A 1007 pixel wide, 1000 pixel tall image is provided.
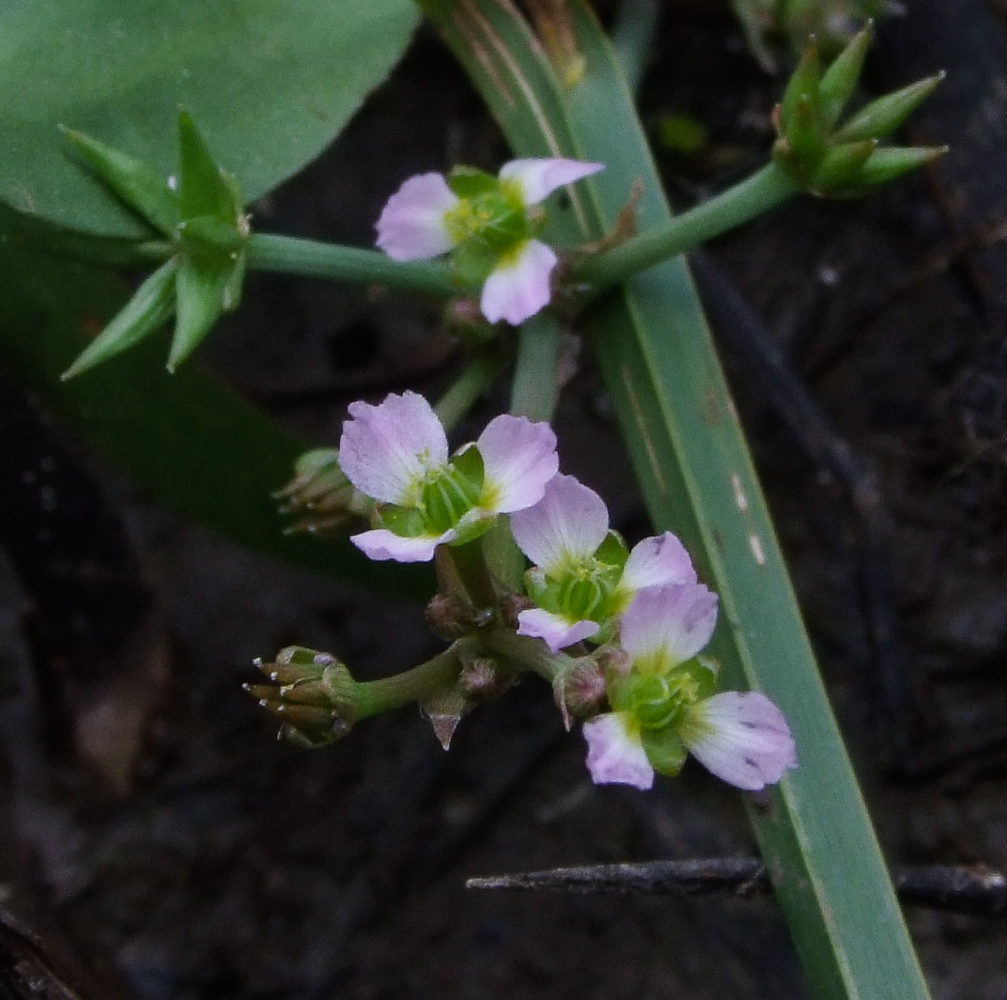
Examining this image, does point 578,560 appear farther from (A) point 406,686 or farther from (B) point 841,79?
(B) point 841,79

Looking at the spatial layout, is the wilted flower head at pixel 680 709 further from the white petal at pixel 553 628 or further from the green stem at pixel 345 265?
the green stem at pixel 345 265

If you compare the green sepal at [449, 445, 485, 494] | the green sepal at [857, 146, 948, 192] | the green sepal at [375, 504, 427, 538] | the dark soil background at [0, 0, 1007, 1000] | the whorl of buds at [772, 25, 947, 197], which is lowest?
the dark soil background at [0, 0, 1007, 1000]

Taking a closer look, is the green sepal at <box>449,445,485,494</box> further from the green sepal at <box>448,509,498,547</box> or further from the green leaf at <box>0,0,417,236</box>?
the green leaf at <box>0,0,417,236</box>

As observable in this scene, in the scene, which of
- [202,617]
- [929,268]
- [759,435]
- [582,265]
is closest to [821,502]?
[759,435]

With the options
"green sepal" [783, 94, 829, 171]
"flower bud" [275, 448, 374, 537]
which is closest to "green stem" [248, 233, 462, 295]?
"flower bud" [275, 448, 374, 537]

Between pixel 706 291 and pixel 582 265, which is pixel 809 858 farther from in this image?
pixel 706 291

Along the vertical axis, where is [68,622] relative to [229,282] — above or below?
below
